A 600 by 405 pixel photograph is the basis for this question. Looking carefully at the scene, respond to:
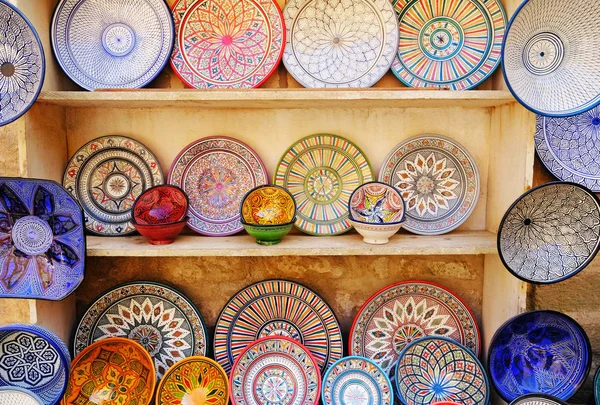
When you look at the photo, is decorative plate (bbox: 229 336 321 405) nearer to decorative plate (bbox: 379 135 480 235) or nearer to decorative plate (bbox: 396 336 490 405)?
decorative plate (bbox: 396 336 490 405)

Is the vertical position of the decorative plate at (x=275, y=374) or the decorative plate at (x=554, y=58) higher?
the decorative plate at (x=554, y=58)

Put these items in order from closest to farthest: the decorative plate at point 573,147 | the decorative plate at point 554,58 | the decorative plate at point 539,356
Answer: the decorative plate at point 554,58, the decorative plate at point 539,356, the decorative plate at point 573,147

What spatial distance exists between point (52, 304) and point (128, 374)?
37cm

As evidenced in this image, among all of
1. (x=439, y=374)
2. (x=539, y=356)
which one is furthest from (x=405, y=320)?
(x=539, y=356)

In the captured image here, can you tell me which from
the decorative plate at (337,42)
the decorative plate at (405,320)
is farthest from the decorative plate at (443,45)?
the decorative plate at (405,320)

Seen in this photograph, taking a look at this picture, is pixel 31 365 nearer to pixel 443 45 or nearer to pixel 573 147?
pixel 443 45

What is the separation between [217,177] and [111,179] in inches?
15.6

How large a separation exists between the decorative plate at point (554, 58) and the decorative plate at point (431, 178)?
34cm

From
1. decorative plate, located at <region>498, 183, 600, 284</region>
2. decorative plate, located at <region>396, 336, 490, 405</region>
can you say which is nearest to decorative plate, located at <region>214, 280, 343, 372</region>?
decorative plate, located at <region>396, 336, 490, 405</region>

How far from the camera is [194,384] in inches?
58.0

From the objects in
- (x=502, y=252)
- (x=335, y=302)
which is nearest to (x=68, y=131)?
(x=335, y=302)

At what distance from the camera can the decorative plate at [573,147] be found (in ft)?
4.88

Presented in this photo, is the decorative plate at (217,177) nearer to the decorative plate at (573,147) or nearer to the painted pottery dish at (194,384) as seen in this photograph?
the painted pottery dish at (194,384)

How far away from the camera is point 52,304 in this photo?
143cm
